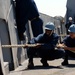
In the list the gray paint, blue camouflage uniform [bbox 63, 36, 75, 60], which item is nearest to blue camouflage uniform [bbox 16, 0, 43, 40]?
blue camouflage uniform [bbox 63, 36, 75, 60]

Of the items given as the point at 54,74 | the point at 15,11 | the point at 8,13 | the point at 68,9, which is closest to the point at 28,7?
the point at 15,11

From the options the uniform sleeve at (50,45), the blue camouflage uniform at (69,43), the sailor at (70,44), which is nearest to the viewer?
the uniform sleeve at (50,45)

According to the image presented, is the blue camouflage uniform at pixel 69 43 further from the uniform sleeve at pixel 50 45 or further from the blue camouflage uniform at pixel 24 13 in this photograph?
the blue camouflage uniform at pixel 24 13

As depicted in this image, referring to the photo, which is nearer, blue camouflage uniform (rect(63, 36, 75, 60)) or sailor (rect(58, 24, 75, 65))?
sailor (rect(58, 24, 75, 65))

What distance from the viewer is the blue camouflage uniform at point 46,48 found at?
22.0ft

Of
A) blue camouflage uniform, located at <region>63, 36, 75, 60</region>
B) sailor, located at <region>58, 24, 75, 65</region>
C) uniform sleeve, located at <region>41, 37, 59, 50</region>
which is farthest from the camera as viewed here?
blue camouflage uniform, located at <region>63, 36, 75, 60</region>

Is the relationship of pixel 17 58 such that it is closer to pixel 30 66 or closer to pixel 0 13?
pixel 30 66

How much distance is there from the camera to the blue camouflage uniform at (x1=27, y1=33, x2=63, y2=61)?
6.70 metres

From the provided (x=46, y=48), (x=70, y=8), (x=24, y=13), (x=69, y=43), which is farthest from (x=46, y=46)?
(x=70, y=8)

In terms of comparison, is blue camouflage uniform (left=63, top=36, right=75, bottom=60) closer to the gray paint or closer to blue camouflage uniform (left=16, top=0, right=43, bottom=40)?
blue camouflage uniform (left=16, top=0, right=43, bottom=40)

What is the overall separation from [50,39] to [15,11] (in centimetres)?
183

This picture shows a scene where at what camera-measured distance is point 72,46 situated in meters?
7.03

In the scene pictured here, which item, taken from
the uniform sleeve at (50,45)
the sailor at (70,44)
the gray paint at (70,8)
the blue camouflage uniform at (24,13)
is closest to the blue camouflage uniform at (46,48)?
the uniform sleeve at (50,45)

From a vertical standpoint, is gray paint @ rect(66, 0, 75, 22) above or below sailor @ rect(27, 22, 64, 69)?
above
